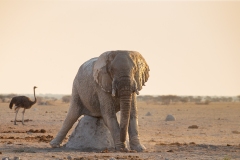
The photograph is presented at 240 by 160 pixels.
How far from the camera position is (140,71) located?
18250 mm

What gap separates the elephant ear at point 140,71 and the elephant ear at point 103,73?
737 mm

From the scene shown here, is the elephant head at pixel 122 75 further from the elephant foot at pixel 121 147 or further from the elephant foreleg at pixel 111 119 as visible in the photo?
the elephant foreleg at pixel 111 119

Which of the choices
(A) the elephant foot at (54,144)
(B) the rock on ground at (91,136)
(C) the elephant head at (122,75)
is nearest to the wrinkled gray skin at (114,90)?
(C) the elephant head at (122,75)

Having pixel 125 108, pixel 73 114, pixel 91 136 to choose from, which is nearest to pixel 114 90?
pixel 125 108

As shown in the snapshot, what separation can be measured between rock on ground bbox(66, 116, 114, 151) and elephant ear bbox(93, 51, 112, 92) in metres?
1.70

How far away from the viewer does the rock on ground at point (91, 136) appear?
63.6ft

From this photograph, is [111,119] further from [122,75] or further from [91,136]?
[122,75]

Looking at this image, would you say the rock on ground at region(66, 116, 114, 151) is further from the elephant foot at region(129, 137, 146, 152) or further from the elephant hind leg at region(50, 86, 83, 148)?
the elephant foot at region(129, 137, 146, 152)

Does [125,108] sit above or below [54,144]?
above

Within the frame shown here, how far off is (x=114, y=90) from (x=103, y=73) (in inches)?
35.3

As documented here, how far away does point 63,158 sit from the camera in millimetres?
16469

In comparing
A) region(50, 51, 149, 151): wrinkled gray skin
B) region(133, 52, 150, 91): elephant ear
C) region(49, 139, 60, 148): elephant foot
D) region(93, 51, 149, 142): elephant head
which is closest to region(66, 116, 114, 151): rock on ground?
region(50, 51, 149, 151): wrinkled gray skin

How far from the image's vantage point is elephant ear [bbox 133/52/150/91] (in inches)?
709

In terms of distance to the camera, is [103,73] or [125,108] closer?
[125,108]
